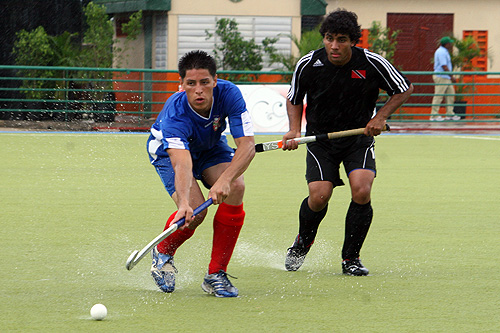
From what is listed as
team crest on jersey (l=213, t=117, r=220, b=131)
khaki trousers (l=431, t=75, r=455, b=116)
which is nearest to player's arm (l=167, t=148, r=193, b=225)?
team crest on jersey (l=213, t=117, r=220, b=131)

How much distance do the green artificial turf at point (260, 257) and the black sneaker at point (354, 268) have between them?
0.29 feet

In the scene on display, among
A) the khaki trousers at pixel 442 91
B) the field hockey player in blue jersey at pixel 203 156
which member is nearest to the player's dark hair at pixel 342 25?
the field hockey player in blue jersey at pixel 203 156

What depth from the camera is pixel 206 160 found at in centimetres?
525

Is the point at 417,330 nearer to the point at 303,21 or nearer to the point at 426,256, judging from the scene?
the point at 426,256

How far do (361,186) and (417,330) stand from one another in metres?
1.54

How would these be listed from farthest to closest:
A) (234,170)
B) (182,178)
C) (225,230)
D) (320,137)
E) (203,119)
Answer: (320,137) < (225,230) < (203,119) < (234,170) < (182,178)

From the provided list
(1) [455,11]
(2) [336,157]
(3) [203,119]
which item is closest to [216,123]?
(3) [203,119]

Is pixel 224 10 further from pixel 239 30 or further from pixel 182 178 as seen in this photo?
pixel 182 178

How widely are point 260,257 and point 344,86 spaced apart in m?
1.39

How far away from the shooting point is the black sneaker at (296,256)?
18.8 feet

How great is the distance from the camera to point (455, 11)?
22312mm

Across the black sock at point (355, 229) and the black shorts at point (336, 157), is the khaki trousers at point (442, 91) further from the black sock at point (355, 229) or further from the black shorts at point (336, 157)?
the black sock at point (355, 229)

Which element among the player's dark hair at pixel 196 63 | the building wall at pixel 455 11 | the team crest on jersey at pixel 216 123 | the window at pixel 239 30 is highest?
the building wall at pixel 455 11

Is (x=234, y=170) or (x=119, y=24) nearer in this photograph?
(x=234, y=170)
